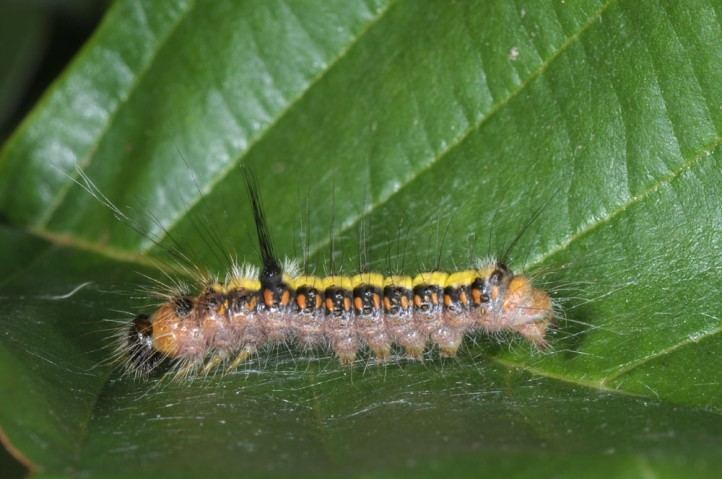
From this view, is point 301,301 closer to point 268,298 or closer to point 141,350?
point 268,298

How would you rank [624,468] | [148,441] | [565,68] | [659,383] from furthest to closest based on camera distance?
[565,68]
[659,383]
[148,441]
[624,468]

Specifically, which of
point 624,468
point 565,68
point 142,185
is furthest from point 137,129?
point 624,468

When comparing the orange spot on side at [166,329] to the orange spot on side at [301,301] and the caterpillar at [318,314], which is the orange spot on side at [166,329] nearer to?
the caterpillar at [318,314]

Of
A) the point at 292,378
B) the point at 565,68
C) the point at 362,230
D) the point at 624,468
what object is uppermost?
the point at 565,68

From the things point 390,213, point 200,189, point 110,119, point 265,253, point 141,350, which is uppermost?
point 110,119

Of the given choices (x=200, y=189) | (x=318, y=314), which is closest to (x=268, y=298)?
(x=318, y=314)

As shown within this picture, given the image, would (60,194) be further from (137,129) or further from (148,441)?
(148,441)

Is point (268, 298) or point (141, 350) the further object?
point (268, 298)
